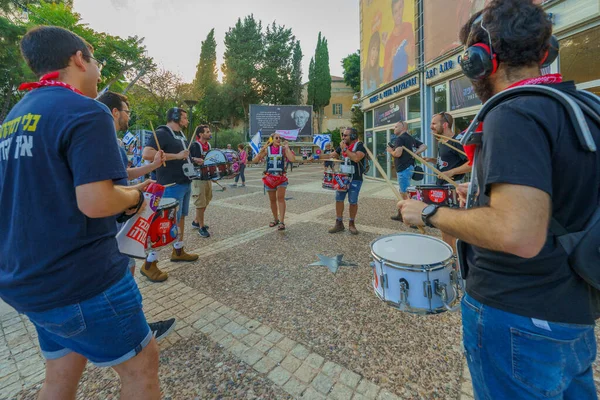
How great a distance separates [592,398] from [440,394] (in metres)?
1.05

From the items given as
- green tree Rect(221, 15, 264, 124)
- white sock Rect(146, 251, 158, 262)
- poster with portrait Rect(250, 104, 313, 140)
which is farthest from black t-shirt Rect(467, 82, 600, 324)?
green tree Rect(221, 15, 264, 124)

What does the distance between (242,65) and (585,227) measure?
1660 inches

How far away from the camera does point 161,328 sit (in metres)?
2.56

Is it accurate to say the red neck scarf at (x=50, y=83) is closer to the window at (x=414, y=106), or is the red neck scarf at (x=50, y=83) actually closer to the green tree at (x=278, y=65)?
the window at (x=414, y=106)

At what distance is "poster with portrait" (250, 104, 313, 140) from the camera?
100ft

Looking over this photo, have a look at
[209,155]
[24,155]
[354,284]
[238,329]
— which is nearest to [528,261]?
[24,155]

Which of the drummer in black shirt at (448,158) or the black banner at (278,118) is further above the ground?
the black banner at (278,118)

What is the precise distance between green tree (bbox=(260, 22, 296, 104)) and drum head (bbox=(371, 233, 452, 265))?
134 ft

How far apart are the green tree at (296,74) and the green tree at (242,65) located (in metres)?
4.90

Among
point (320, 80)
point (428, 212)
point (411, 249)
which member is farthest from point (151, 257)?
point (320, 80)

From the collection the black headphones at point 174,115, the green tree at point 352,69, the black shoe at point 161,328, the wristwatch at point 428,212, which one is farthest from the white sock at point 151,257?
the green tree at point 352,69

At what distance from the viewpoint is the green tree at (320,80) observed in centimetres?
4075

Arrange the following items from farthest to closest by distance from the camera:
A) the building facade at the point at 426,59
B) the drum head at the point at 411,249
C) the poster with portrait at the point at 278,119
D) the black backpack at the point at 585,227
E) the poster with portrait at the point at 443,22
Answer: the poster with portrait at the point at 278,119 → the poster with portrait at the point at 443,22 → the building facade at the point at 426,59 → the drum head at the point at 411,249 → the black backpack at the point at 585,227

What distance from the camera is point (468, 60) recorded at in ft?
3.38
